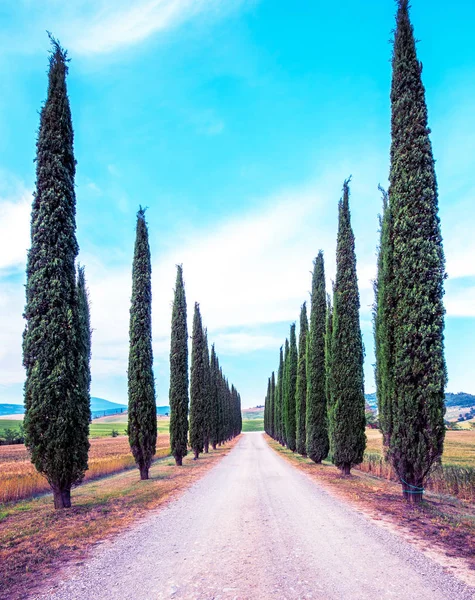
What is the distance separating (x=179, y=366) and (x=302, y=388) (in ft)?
30.9

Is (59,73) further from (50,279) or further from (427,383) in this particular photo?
(427,383)

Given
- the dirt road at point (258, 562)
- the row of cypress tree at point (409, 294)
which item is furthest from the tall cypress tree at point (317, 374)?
the dirt road at point (258, 562)

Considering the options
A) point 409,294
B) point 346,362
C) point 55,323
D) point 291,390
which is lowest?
point 291,390

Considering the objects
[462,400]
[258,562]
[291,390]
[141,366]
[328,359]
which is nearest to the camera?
[258,562]

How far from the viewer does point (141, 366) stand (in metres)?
17.7

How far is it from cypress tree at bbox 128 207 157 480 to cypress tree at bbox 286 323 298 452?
17.8 m

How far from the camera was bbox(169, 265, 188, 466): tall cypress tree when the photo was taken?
24.4 metres

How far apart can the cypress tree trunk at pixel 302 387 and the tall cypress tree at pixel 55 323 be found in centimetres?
1999

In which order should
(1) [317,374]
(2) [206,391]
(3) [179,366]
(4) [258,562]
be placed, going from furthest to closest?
(2) [206,391]
(3) [179,366]
(1) [317,374]
(4) [258,562]

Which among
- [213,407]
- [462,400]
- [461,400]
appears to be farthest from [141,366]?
[461,400]

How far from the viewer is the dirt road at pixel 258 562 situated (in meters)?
4.32

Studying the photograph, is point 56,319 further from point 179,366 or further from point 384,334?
point 179,366

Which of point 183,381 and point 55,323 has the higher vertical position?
point 55,323

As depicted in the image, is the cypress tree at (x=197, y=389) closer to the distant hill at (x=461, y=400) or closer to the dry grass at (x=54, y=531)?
the dry grass at (x=54, y=531)
